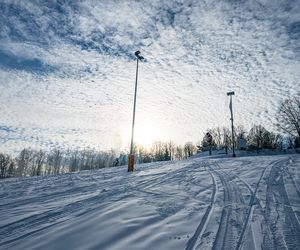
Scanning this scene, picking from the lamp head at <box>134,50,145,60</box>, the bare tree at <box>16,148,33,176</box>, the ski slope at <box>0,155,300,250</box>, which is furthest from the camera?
the bare tree at <box>16,148,33,176</box>

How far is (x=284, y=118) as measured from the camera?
46531mm

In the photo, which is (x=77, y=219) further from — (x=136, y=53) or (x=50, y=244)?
(x=136, y=53)

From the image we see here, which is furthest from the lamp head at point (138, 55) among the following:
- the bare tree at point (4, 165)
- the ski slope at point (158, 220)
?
the bare tree at point (4, 165)

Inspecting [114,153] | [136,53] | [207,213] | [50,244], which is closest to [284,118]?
[136,53]

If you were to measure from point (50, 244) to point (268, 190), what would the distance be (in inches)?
256

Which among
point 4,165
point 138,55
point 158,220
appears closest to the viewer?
point 158,220

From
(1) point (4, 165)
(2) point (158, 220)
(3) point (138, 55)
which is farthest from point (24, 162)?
(2) point (158, 220)

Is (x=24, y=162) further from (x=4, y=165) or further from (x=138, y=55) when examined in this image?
(x=138, y=55)

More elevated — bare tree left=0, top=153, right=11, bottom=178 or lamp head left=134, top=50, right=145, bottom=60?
lamp head left=134, top=50, right=145, bottom=60

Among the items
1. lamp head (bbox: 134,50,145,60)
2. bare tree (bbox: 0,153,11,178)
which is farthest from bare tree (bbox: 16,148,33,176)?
lamp head (bbox: 134,50,145,60)

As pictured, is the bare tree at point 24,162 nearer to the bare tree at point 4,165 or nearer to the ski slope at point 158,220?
the bare tree at point 4,165

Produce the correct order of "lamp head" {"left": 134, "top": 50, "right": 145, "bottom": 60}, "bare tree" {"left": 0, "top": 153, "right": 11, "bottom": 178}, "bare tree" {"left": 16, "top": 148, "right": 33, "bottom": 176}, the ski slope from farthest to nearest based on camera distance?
"bare tree" {"left": 16, "top": 148, "right": 33, "bottom": 176}
"bare tree" {"left": 0, "top": 153, "right": 11, "bottom": 178}
"lamp head" {"left": 134, "top": 50, "right": 145, "bottom": 60}
the ski slope

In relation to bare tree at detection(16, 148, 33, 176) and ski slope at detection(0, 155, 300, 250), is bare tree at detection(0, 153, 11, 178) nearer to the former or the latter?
bare tree at detection(16, 148, 33, 176)

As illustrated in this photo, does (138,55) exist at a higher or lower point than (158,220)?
higher
